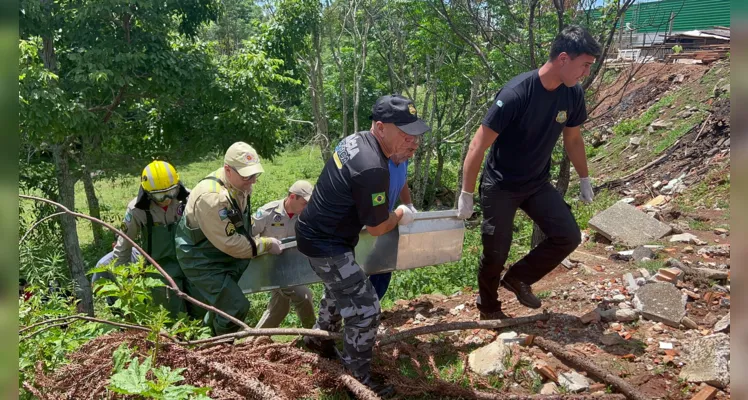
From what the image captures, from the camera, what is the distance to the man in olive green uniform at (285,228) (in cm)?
417

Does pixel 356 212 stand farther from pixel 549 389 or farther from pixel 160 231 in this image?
pixel 160 231

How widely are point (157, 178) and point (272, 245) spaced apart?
92 cm

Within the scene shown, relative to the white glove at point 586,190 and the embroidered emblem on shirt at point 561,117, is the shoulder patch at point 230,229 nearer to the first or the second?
the embroidered emblem on shirt at point 561,117

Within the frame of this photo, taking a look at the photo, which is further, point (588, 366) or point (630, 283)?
point (630, 283)

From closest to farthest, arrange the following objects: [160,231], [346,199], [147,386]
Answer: [147,386], [346,199], [160,231]

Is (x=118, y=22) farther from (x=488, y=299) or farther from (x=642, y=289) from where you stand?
(x=642, y=289)

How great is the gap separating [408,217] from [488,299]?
3.35 feet

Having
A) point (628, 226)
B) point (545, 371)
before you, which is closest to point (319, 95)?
point (628, 226)

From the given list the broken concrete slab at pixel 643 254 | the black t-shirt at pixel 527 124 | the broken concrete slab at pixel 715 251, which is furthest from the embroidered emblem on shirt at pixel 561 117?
the broken concrete slab at pixel 715 251

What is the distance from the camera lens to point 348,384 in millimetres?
3158

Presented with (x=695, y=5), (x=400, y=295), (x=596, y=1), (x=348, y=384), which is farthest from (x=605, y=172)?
(x=695, y=5)

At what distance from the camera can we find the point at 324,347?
12.5ft

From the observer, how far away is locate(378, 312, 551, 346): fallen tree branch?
3697 millimetres

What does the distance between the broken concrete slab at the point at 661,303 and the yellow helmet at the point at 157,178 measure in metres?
3.40
